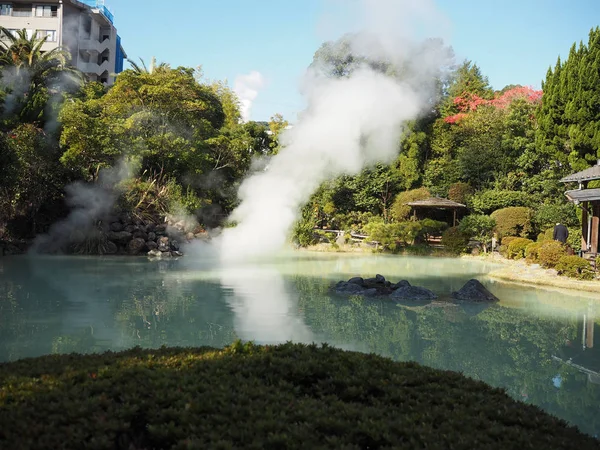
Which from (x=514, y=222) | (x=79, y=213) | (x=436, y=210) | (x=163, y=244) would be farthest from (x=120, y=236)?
(x=514, y=222)

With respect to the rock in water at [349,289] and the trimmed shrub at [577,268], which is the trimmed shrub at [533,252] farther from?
the rock in water at [349,289]

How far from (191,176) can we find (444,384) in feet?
73.7

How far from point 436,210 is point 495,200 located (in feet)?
12.0

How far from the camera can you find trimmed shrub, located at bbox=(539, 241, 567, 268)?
1552 cm

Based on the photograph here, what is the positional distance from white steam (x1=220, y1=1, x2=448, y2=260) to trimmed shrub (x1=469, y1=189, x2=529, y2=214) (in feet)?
17.2

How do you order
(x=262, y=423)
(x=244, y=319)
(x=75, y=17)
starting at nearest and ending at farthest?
(x=262, y=423) < (x=244, y=319) < (x=75, y=17)

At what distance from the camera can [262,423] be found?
305cm

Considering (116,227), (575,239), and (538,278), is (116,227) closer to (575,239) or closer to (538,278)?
(538,278)

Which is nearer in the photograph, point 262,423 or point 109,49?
point 262,423

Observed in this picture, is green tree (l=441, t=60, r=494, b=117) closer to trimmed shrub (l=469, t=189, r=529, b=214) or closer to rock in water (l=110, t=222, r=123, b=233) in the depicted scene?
trimmed shrub (l=469, t=189, r=529, b=214)

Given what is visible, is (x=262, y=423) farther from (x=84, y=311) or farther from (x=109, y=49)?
(x=109, y=49)

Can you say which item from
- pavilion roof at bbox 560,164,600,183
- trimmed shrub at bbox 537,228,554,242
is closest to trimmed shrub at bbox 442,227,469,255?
trimmed shrub at bbox 537,228,554,242

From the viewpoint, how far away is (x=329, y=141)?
24.2 meters

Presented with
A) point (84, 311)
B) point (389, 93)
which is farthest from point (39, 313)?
point (389, 93)
